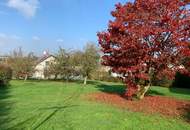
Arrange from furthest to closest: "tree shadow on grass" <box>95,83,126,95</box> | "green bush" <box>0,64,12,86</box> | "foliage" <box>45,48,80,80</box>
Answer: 1. "foliage" <box>45,48,80,80</box>
2. "green bush" <box>0,64,12,86</box>
3. "tree shadow on grass" <box>95,83,126,95</box>

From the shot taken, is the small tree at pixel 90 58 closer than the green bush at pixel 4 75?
No

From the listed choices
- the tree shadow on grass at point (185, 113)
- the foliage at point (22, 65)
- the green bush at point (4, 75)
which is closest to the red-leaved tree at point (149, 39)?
the tree shadow on grass at point (185, 113)

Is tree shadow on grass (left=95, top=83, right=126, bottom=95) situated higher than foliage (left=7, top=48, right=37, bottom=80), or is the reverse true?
foliage (left=7, top=48, right=37, bottom=80)

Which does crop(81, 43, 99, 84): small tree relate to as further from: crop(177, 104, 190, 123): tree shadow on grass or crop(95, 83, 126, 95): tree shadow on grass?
crop(177, 104, 190, 123): tree shadow on grass

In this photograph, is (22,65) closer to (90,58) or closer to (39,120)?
(90,58)

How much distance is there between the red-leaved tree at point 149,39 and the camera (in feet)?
56.2

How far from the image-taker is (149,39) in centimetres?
1753

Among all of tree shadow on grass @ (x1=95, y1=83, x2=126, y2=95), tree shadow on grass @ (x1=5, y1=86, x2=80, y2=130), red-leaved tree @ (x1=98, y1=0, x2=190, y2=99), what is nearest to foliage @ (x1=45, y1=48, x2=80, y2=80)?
tree shadow on grass @ (x1=95, y1=83, x2=126, y2=95)

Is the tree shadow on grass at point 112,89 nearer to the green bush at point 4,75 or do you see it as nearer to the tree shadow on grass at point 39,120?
the green bush at point 4,75

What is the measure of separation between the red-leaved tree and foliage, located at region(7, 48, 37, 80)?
3086cm

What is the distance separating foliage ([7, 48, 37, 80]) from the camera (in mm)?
47438

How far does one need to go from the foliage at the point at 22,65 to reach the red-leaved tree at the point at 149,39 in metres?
30.9

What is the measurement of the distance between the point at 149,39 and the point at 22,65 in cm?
3285

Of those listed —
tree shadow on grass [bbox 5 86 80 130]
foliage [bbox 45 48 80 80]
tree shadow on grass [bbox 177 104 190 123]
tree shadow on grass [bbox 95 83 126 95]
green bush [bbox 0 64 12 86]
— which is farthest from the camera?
foliage [bbox 45 48 80 80]
